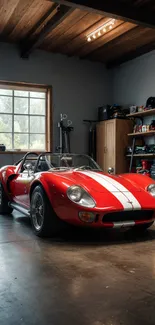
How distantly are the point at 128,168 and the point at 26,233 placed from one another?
16.8 ft

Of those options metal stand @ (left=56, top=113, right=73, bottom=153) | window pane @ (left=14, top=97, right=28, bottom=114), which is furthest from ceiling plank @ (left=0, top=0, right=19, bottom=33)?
metal stand @ (left=56, top=113, right=73, bottom=153)

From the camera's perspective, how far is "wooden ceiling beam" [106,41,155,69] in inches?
305

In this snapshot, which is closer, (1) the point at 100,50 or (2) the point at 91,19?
(2) the point at 91,19

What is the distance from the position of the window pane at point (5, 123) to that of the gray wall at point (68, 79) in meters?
0.90

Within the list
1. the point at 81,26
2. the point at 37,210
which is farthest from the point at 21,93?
the point at 37,210

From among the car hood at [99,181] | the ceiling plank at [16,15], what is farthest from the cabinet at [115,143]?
the car hood at [99,181]

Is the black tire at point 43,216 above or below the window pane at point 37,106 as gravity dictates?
below

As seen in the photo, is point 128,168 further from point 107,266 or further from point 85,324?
point 85,324

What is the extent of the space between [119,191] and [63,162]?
97 centimetres

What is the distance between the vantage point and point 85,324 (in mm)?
1477

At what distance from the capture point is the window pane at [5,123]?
8055 millimetres

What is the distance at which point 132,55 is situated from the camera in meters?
8.36

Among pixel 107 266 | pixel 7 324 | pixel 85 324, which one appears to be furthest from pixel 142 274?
pixel 7 324

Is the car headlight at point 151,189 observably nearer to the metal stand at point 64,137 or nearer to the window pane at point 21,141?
the metal stand at point 64,137
